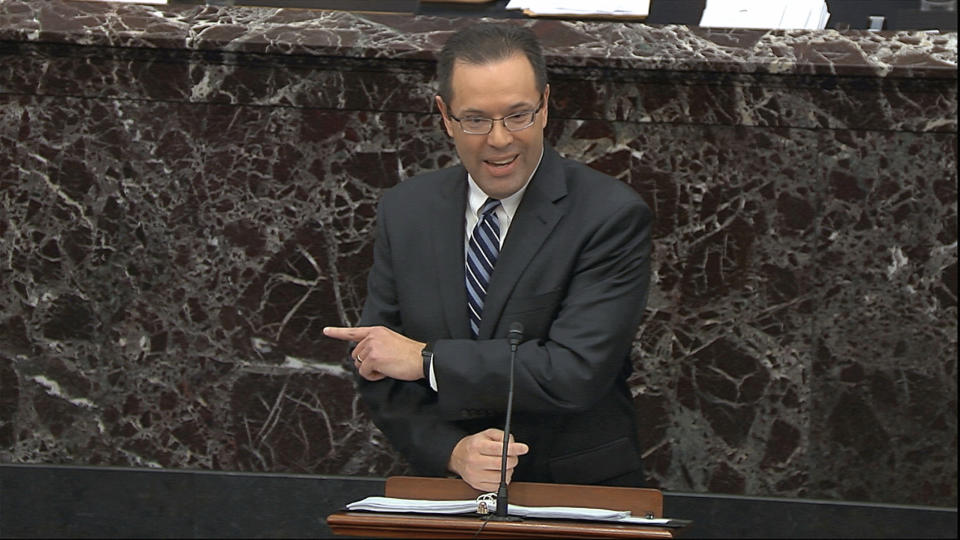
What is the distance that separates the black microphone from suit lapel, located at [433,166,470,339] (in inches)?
5.3

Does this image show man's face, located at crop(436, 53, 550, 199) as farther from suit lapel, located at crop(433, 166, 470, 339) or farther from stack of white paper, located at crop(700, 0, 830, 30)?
stack of white paper, located at crop(700, 0, 830, 30)

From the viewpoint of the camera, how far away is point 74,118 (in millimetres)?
3471

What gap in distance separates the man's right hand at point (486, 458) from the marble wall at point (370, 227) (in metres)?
1.17

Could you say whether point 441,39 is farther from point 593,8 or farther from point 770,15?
point 770,15

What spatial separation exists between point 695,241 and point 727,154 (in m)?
0.23

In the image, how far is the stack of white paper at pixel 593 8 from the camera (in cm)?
351

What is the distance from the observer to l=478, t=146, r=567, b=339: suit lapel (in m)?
2.50

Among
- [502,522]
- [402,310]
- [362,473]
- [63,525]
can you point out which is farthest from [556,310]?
[63,525]

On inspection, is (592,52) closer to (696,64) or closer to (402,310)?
(696,64)

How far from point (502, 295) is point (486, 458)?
0.33 metres

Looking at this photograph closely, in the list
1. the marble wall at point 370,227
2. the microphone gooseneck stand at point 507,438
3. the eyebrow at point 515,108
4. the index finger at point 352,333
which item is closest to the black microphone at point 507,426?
the microphone gooseneck stand at point 507,438

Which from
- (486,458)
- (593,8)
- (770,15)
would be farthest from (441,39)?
(486,458)

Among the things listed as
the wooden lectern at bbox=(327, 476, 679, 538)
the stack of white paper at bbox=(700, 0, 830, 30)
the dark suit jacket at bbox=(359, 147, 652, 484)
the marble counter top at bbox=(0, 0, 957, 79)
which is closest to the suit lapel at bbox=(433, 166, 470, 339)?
the dark suit jacket at bbox=(359, 147, 652, 484)

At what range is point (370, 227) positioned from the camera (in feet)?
11.4
